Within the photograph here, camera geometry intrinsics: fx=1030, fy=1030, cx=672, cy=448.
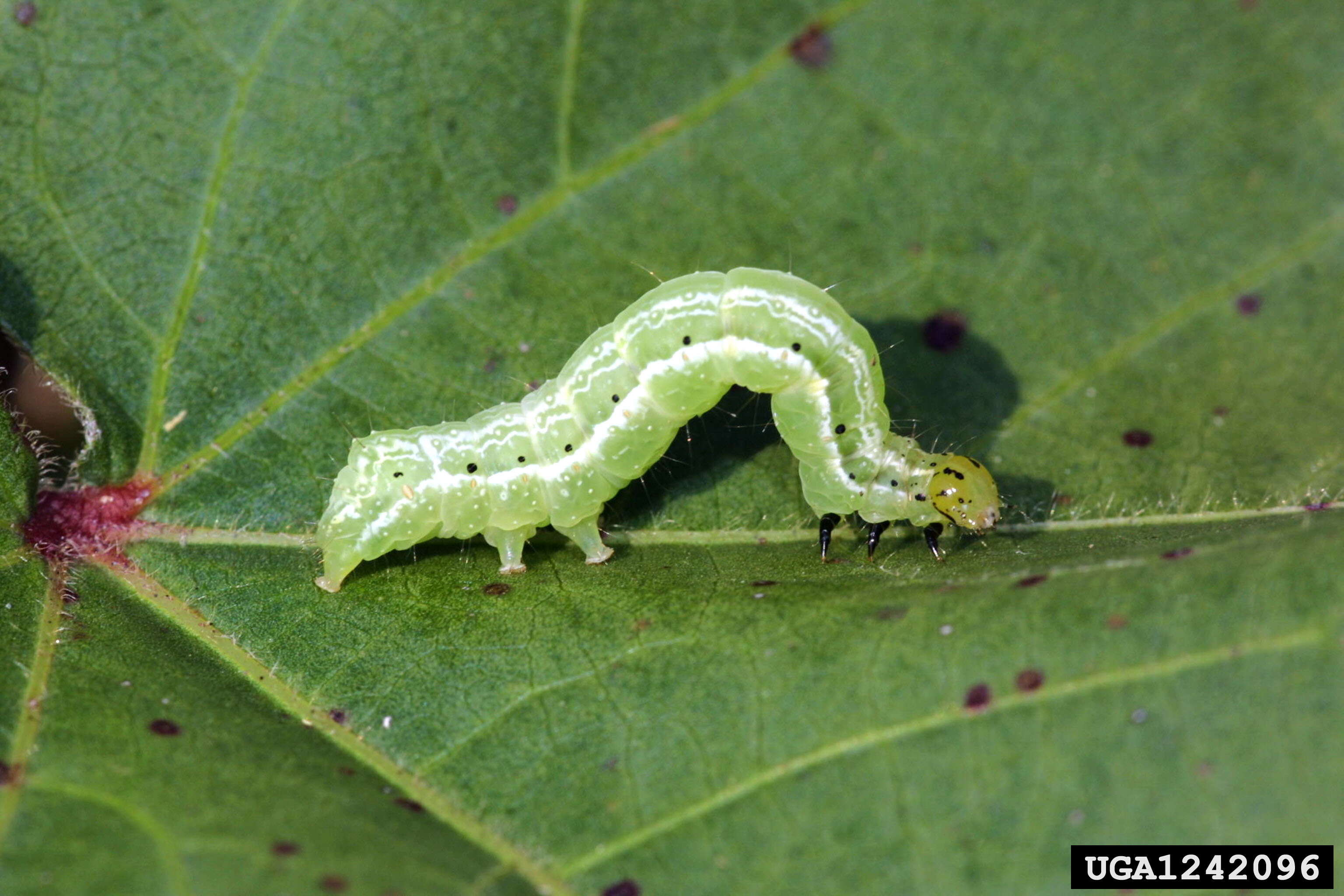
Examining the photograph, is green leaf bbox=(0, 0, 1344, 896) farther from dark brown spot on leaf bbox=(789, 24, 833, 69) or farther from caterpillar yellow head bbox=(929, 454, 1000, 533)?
caterpillar yellow head bbox=(929, 454, 1000, 533)

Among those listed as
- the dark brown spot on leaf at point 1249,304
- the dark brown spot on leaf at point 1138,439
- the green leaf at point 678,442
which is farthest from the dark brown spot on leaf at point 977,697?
the dark brown spot on leaf at point 1249,304

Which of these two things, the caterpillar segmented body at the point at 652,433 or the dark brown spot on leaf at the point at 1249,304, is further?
the dark brown spot on leaf at the point at 1249,304

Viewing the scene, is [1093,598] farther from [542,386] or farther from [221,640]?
[221,640]

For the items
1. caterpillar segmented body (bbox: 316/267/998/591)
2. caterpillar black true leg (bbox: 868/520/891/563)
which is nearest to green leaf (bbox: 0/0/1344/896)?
caterpillar black true leg (bbox: 868/520/891/563)

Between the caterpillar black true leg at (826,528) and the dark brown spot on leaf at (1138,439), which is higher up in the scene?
the dark brown spot on leaf at (1138,439)

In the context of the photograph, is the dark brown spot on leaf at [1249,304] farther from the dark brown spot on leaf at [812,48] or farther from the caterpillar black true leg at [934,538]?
the dark brown spot on leaf at [812,48]

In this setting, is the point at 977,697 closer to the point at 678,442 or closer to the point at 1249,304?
the point at 678,442

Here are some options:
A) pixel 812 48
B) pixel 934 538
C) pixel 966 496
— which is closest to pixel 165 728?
pixel 934 538
